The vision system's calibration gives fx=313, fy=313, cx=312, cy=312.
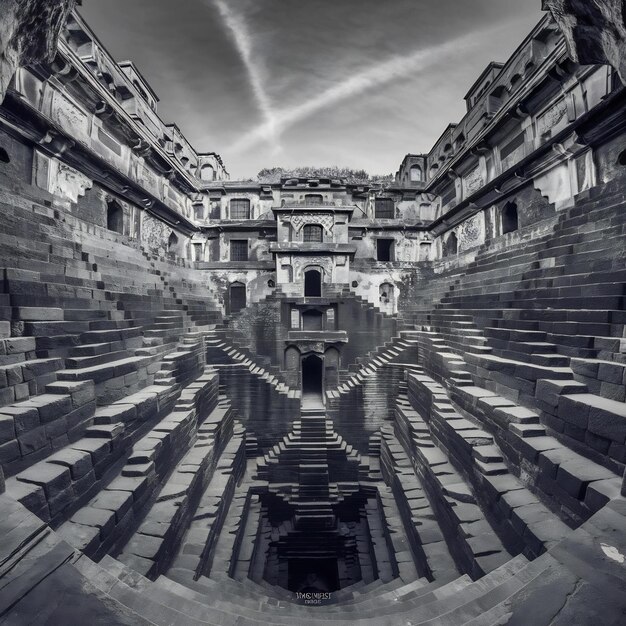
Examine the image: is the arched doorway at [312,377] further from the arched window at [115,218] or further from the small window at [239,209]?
the small window at [239,209]

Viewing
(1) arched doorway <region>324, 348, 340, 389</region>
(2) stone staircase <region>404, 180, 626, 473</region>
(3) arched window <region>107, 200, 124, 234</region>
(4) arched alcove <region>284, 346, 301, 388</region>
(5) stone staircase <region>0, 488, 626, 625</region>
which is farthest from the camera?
(3) arched window <region>107, 200, 124, 234</region>

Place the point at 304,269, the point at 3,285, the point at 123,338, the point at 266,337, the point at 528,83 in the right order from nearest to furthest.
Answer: the point at 3,285, the point at 123,338, the point at 528,83, the point at 266,337, the point at 304,269

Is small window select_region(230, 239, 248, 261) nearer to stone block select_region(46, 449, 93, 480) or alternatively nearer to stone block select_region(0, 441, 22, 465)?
stone block select_region(46, 449, 93, 480)

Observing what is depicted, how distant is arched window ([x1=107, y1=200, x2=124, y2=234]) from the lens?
48.1 ft

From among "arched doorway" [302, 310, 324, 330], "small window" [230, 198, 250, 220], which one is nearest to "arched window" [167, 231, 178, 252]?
"small window" [230, 198, 250, 220]

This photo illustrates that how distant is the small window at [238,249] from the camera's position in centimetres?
2186

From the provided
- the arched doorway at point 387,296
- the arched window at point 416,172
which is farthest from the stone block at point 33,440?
the arched window at point 416,172

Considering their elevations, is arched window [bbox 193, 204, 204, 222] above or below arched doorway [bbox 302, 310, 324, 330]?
above

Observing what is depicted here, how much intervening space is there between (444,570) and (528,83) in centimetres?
1712

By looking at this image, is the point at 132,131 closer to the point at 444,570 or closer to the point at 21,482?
the point at 21,482

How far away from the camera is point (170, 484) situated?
5312 mm

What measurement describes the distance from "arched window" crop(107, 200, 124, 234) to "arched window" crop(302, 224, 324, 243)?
382 inches

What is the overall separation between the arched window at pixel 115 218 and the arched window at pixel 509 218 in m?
18.3

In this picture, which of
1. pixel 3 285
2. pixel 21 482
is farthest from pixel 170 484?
pixel 3 285
